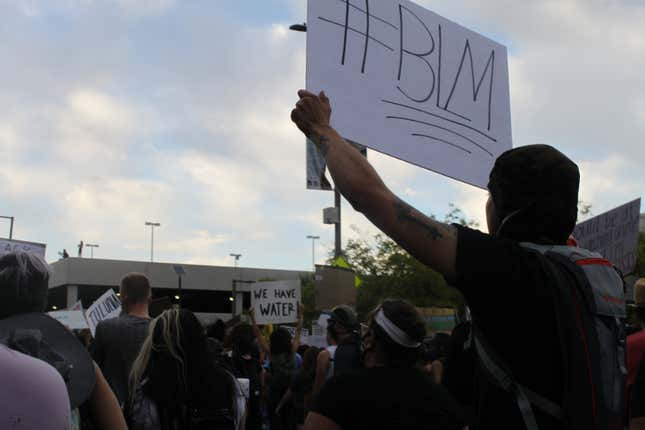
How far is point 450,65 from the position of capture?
390 centimetres

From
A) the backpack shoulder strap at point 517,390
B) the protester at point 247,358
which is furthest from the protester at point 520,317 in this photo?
the protester at point 247,358

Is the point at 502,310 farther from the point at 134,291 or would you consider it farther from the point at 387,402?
the point at 134,291

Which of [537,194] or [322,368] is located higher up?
[537,194]

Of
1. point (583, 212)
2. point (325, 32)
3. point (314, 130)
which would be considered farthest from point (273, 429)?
point (583, 212)

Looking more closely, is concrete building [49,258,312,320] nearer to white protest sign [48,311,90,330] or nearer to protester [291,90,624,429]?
white protest sign [48,311,90,330]

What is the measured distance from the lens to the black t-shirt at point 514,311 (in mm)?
1769

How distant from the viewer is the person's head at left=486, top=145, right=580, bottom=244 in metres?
1.93

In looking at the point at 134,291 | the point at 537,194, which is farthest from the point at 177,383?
the point at 537,194

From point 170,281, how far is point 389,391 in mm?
53757

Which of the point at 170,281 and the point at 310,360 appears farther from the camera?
the point at 170,281

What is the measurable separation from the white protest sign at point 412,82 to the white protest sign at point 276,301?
9.40 meters

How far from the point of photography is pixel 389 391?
3.10m

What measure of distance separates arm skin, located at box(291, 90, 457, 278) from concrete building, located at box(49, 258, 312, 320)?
4624 centimetres

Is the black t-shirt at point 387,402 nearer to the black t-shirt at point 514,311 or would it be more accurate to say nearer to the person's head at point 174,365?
the black t-shirt at point 514,311
